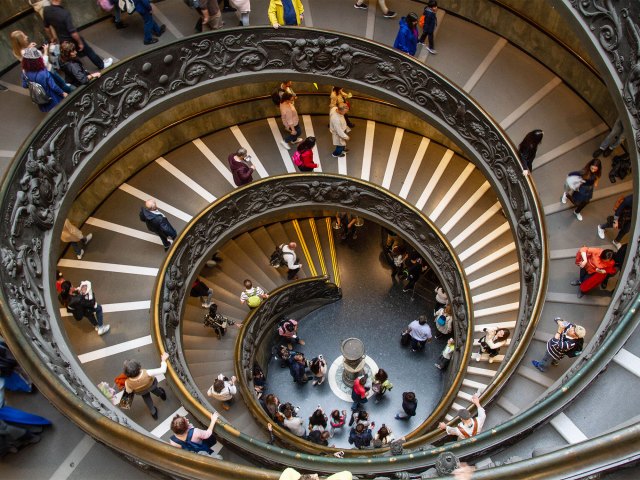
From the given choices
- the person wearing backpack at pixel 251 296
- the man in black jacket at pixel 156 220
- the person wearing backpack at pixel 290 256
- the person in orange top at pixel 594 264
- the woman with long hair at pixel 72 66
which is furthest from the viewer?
the person wearing backpack at pixel 290 256

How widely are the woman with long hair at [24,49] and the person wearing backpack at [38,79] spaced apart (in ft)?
0.36

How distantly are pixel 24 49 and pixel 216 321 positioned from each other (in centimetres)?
706

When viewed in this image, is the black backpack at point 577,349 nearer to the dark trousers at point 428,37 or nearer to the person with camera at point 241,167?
the dark trousers at point 428,37

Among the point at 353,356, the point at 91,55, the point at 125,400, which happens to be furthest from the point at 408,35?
the point at 125,400

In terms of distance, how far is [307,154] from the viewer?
12906 mm

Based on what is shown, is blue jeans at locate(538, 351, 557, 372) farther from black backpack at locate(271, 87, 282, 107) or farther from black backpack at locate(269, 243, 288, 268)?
black backpack at locate(271, 87, 282, 107)

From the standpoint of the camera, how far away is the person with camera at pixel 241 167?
1220 centimetres

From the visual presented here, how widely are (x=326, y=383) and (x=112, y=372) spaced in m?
6.23

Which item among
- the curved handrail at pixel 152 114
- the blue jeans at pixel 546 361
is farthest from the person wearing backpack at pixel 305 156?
the blue jeans at pixel 546 361

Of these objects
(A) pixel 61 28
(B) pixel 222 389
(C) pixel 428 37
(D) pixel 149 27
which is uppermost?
(C) pixel 428 37

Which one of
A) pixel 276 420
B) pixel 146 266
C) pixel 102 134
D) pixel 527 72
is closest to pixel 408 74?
pixel 527 72

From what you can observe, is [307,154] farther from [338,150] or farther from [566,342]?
[566,342]

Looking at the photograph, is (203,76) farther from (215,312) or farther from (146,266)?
(215,312)

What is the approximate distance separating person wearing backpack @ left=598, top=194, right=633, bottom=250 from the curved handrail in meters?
1.38
